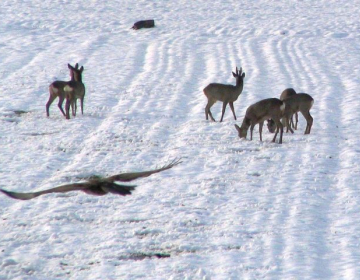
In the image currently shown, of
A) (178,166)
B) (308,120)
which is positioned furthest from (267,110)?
(178,166)

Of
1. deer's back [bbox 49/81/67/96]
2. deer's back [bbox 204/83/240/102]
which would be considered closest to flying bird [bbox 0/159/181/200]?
deer's back [bbox 204/83/240/102]

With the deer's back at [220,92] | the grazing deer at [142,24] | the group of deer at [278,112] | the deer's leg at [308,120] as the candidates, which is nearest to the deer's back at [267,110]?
the group of deer at [278,112]

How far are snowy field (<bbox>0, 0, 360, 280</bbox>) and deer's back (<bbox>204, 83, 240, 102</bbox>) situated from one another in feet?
1.54

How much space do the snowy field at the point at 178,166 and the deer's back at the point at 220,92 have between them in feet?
1.54

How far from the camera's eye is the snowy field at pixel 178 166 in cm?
732

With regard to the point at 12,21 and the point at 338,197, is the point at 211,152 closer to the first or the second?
the point at 338,197

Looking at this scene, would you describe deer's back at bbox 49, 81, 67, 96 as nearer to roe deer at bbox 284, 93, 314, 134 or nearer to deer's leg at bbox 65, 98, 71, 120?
deer's leg at bbox 65, 98, 71, 120

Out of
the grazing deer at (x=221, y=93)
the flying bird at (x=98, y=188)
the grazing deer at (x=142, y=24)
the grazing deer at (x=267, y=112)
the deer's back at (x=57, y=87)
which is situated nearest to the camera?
the flying bird at (x=98, y=188)

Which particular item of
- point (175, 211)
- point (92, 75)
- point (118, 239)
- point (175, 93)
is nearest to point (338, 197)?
point (175, 211)

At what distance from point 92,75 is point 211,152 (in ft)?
26.3

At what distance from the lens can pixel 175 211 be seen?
28.7 ft

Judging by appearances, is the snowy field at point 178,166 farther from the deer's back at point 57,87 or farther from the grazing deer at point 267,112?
the deer's back at point 57,87

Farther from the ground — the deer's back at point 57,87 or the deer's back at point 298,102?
the deer's back at point 57,87

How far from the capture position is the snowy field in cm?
732
